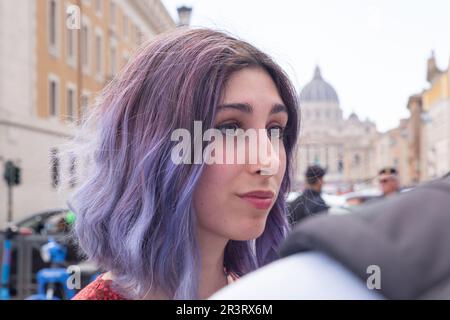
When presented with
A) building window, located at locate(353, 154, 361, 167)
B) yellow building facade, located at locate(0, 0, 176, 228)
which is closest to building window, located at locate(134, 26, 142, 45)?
yellow building facade, located at locate(0, 0, 176, 228)

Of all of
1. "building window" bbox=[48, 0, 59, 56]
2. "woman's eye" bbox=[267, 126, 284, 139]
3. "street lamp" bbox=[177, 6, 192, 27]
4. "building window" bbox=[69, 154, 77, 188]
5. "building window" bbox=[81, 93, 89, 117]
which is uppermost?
"building window" bbox=[48, 0, 59, 56]

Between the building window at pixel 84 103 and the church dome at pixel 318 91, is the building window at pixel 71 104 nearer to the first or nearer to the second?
the building window at pixel 84 103

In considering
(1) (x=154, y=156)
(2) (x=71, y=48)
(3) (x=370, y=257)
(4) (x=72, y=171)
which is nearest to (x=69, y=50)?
(2) (x=71, y=48)

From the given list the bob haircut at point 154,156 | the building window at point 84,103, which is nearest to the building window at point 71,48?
the building window at point 84,103

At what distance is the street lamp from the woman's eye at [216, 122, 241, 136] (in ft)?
0.43

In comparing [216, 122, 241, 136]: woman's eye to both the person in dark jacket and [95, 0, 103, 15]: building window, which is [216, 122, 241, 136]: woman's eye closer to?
the person in dark jacket

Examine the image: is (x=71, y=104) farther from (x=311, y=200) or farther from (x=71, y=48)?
(x=311, y=200)

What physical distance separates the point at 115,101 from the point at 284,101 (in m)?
0.15

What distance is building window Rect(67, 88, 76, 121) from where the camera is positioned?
2.03 ft

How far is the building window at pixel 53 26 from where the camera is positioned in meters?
0.77

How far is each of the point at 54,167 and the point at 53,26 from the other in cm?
34

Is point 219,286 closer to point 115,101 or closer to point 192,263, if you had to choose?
point 192,263

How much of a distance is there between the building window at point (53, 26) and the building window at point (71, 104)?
0.46ft
